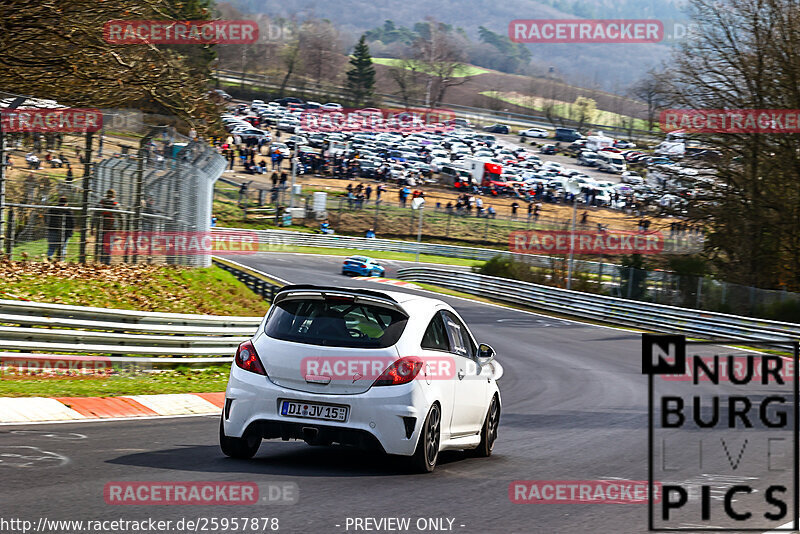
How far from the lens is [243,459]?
26.8ft

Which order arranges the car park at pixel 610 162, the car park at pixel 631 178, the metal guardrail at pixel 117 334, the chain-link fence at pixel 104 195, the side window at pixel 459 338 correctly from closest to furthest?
the side window at pixel 459 338 → the metal guardrail at pixel 117 334 → the chain-link fence at pixel 104 195 → the car park at pixel 631 178 → the car park at pixel 610 162

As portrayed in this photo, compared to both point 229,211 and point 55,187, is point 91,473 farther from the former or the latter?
point 229,211

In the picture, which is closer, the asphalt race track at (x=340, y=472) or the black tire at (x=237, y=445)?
the asphalt race track at (x=340, y=472)

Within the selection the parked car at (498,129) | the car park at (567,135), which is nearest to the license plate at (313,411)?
the car park at (567,135)

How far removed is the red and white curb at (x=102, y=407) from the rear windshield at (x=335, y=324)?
10.8ft

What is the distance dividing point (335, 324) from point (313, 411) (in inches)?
30.0

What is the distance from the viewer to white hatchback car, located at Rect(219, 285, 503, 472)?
772 centimetres

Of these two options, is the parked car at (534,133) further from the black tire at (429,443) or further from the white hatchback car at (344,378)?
the black tire at (429,443)

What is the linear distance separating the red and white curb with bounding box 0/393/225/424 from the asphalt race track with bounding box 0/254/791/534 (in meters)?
0.47

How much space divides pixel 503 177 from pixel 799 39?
158 feet

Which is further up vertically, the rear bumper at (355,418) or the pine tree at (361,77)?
the pine tree at (361,77)

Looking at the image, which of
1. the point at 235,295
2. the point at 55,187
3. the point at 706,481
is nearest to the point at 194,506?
the point at 706,481

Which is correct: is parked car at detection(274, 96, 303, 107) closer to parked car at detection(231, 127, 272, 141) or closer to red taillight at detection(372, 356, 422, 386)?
parked car at detection(231, 127, 272, 141)

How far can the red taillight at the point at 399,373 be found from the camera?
7.79 m
